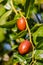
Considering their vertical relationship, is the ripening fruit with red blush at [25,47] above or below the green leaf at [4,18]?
below

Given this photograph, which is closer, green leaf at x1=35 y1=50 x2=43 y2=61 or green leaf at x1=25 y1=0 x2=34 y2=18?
green leaf at x1=35 y1=50 x2=43 y2=61

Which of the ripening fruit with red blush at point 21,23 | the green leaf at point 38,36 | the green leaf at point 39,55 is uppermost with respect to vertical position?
the ripening fruit with red blush at point 21,23

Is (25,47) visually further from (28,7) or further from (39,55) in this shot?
(28,7)

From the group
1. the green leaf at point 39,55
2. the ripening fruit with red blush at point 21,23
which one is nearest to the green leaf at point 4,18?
the ripening fruit with red blush at point 21,23

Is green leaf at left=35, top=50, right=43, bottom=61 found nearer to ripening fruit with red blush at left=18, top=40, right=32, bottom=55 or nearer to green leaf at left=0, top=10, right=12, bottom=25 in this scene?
ripening fruit with red blush at left=18, top=40, right=32, bottom=55

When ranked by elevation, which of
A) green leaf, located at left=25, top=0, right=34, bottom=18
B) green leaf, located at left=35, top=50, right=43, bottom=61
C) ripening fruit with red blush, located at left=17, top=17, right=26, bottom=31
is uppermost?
green leaf, located at left=25, top=0, right=34, bottom=18

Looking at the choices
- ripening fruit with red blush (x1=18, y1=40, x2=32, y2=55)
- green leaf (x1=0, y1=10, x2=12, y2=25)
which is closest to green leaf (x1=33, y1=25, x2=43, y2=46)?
ripening fruit with red blush (x1=18, y1=40, x2=32, y2=55)

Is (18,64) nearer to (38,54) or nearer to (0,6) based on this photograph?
(38,54)

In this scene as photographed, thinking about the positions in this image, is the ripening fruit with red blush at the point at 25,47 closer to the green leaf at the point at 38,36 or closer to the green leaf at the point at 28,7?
the green leaf at the point at 38,36

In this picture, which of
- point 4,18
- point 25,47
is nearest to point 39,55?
point 25,47

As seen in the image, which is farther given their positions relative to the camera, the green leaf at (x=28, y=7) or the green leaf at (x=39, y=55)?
the green leaf at (x=28, y=7)

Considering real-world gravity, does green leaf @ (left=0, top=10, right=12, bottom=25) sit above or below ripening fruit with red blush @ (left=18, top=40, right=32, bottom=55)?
above
